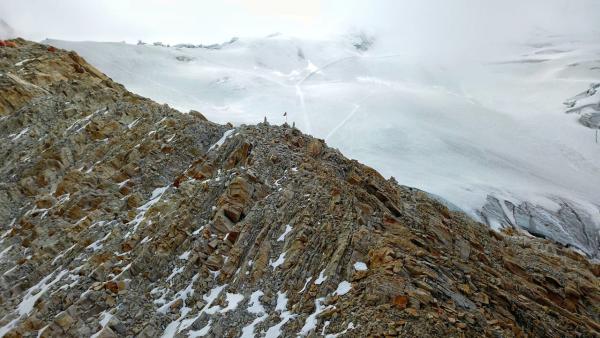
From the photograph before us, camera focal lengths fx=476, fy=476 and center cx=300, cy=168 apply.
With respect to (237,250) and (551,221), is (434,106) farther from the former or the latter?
(237,250)

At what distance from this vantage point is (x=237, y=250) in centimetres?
1800

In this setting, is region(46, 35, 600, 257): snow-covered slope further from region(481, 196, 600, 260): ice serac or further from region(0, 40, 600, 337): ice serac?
region(0, 40, 600, 337): ice serac

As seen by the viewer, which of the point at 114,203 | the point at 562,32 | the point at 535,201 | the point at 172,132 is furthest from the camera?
the point at 562,32

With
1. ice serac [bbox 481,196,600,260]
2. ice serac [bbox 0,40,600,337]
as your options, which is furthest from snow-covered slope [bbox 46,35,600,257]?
ice serac [bbox 0,40,600,337]

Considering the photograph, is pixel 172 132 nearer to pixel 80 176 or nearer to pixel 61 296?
pixel 80 176

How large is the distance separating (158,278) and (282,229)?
16.8 ft

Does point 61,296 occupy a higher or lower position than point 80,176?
lower

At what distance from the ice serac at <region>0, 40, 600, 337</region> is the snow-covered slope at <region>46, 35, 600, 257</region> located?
89.6 feet

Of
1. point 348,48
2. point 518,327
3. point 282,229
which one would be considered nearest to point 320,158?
point 282,229

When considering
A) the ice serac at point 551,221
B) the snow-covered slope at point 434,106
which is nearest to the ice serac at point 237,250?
the ice serac at point 551,221

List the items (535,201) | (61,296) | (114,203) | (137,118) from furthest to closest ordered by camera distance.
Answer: (535,201), (137,118), (114,203), (61,296)

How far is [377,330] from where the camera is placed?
1288 centimetres

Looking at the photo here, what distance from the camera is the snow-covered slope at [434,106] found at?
2132 inches

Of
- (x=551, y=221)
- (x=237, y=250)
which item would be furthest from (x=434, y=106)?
(x=237, y=250)
